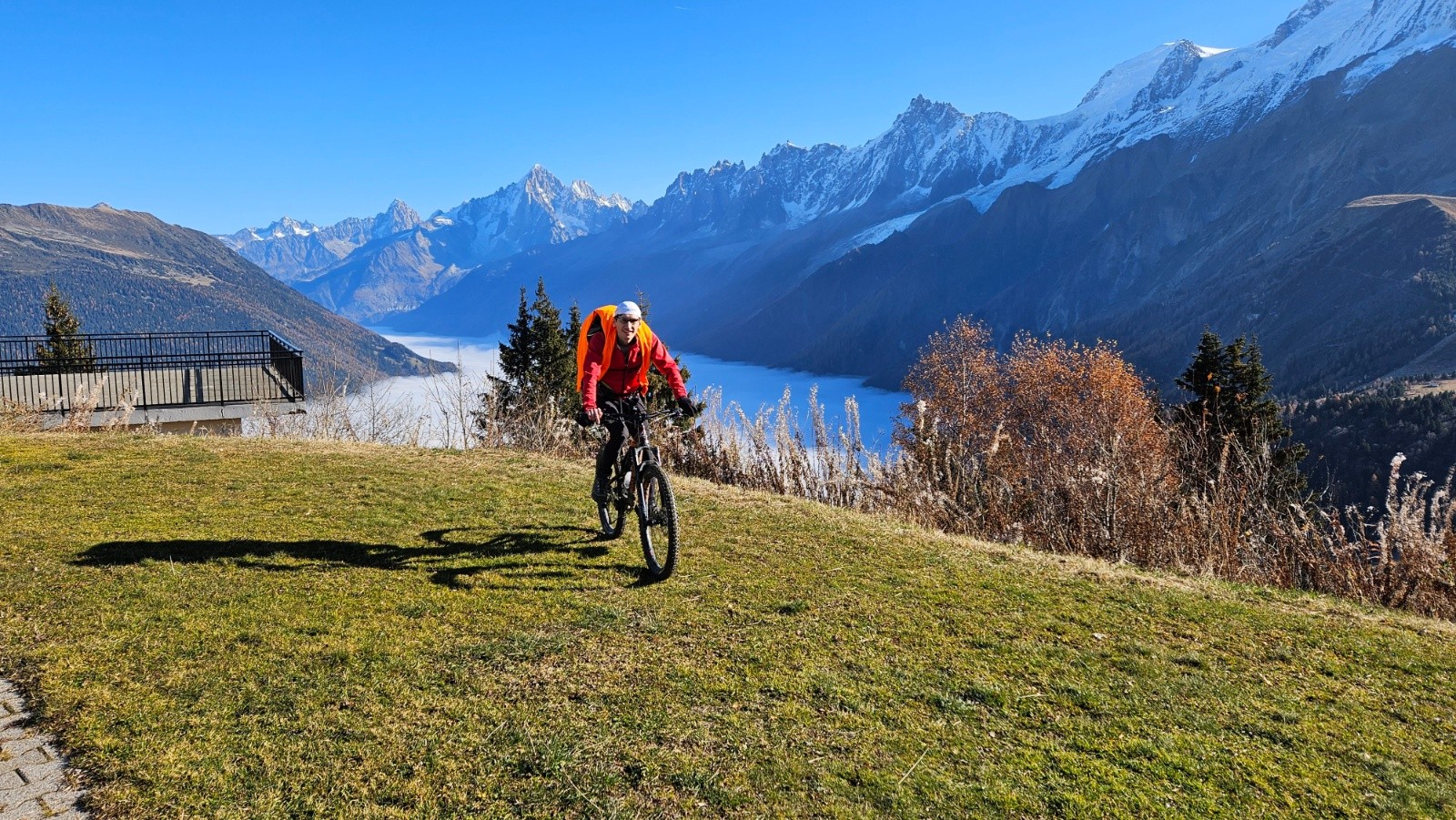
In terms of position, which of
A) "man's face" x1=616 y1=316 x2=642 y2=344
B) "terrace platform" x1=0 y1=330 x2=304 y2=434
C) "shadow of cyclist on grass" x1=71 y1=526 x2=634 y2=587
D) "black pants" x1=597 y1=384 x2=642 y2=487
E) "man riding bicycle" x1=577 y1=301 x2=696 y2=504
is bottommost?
"shadow of cyclist on grass" x1=71 y1=526 x2=634 y2=587

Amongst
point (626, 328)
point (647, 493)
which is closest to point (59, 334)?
point (626, 328)

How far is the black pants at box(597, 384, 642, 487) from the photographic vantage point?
6.50m

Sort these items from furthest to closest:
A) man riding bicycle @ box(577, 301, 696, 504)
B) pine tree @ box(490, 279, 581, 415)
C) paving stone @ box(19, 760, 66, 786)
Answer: pine tree @ box(490, 279, 581, 415)
man riding bicycle @ box(577, 301, 696, 504)
paving stone @ box(19, 760, 66, 786)

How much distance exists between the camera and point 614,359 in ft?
21.4

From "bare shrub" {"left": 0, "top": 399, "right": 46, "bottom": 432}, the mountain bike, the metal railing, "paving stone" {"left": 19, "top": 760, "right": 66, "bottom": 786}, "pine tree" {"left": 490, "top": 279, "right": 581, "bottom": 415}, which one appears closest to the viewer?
"paving stone" {"left": 19, "top": 760, "right": 66, "bottom": 786}

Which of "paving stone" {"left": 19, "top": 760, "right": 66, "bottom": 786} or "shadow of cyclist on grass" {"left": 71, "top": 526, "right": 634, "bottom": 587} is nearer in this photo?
"paving stone" {"left": 19, "top": 760, "right": 66, "bottom": 786}

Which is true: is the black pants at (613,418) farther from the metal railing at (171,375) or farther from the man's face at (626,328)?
the metal railing at (171,375)

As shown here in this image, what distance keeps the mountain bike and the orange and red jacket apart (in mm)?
228

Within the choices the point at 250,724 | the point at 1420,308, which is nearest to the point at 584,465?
the point at 250,724

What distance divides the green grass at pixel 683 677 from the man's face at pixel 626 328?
1842 mm

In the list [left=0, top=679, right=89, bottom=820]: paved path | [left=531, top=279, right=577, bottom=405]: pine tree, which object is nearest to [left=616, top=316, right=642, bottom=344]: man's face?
[left=0, top=679, right=89, bottom=820]: paved path

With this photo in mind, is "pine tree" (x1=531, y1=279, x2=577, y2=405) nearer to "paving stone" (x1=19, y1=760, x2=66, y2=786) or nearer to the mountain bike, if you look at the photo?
the mountain bike

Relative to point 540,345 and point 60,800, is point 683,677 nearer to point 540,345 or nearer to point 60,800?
point 60,800

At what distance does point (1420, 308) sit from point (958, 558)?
210705mm
